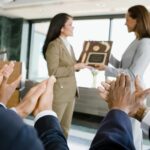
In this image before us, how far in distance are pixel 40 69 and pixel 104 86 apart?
613 cm

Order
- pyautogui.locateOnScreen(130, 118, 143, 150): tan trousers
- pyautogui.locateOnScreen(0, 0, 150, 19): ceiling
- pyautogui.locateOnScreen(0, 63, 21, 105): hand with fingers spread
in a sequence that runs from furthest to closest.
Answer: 1. pyautogui.locateOnScreen(0, 0, 150, 19): ceiling
2. pyautogui.locateOnScreen(130, 118, 143, 150): tan trousers
3. pyautogui.locateOnScreen(0, 63, 21, 105): hand with fingers spread

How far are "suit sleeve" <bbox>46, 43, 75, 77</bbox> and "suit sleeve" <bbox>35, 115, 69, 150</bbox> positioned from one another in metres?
1.88

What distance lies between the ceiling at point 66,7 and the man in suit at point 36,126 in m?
4.17

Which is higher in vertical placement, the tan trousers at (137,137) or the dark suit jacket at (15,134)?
the dark suit jacket at (15,134)

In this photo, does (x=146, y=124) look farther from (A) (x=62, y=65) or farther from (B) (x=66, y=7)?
(B) (x=66, y=7)

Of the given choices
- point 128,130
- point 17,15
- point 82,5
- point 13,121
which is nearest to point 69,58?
point 128,130

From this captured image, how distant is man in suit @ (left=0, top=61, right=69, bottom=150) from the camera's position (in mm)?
507

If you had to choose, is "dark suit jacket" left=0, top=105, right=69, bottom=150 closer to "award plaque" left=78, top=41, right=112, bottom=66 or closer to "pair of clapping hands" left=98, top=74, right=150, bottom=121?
"pair of clapping hands" left=98, top=74, right=150, bottom=121

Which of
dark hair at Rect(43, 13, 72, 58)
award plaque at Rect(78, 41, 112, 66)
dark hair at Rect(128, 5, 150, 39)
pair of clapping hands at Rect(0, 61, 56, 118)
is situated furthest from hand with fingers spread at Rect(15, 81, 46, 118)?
dark hair at Rect(43, 13, 72, 58)

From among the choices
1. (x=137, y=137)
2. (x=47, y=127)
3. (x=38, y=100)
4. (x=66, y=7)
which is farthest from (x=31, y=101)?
(x=66, y=7)

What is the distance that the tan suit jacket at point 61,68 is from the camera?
8.76 feet

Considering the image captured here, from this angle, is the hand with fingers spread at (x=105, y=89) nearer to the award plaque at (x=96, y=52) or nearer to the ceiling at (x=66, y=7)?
the award plaque at (x=96, y=52)

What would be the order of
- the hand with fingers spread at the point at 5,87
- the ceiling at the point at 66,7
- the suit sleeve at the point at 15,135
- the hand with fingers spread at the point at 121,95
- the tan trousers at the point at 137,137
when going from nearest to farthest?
1. the suit sleeve at the point at 15,135
2. the hand with fingers spread at the point at 121,95
3. the hand with fingers spread at the point at 5,87
4. the tan trousers at the point at 137,137
5. the ceiling at the point at 66,7

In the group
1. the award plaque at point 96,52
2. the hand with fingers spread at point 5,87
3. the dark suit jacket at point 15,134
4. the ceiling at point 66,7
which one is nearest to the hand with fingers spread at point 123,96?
the dark suit jacket at point 15,134
